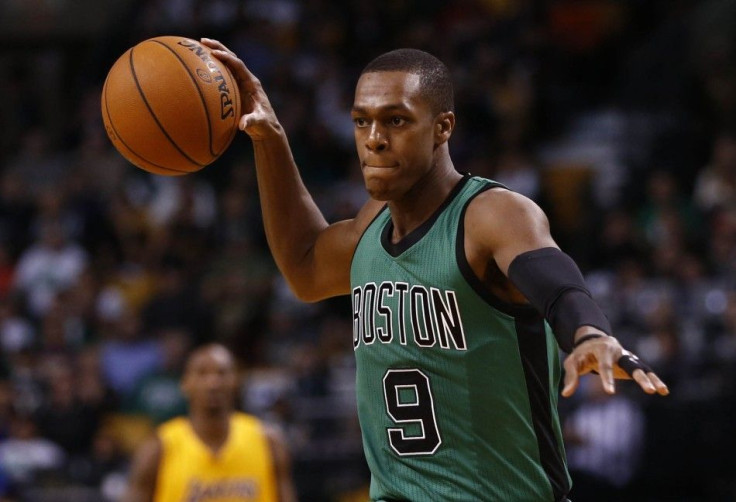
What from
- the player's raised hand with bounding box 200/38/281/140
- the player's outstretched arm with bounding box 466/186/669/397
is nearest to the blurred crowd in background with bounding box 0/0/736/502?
the player's raised hand with bounding box 200/38/281/140

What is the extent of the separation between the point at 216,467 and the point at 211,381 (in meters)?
0.60

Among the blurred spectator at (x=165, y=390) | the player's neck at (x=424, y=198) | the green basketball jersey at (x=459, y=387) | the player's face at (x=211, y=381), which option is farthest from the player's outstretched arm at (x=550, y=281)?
the blurred spectator at (x=165, y=390)

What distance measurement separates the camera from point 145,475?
24.7 feet

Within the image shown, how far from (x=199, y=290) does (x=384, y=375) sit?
328 inches

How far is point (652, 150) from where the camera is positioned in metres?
13.2

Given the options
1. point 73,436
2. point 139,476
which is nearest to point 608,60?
point 73,436

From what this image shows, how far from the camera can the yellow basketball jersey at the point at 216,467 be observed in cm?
765

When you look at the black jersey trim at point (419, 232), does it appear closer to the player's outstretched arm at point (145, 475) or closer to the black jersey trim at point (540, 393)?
the black jersey trim at point (540, 393)

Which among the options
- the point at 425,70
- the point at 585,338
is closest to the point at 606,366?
the point at 585,338

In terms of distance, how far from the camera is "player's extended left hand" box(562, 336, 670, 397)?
319cm

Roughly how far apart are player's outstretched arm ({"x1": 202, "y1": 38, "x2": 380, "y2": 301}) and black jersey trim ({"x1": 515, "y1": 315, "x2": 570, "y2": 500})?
0.92 m

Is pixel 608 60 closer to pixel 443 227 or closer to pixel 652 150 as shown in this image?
pixel 652 150

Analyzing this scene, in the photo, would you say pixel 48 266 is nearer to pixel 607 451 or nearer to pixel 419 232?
pixel 607 451

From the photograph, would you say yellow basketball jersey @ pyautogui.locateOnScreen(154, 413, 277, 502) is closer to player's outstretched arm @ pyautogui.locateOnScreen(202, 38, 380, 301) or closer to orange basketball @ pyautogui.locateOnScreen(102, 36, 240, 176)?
player's outstretched arm @ pyautogui.locateOnScreen(202, 38, 380, 301)
